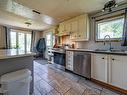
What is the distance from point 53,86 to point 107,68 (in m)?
1.53

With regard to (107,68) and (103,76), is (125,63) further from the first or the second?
(103,76)

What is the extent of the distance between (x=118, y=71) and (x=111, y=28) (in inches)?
58.1

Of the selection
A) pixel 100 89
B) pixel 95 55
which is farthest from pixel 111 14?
pixel 100 89

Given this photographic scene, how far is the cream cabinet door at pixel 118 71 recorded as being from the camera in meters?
2.09

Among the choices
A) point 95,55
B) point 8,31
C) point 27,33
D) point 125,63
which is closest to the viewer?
point 125,63

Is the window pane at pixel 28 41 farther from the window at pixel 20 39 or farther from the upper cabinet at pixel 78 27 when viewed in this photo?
the upper cabinet at pixel 78 27

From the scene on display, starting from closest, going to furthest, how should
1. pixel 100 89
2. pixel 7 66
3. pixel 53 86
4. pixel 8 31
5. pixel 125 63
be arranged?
1. pixel 7 66
2. pixel 125 63
3. pixel 100 89
4. pixel 53 86
5. pixel 8 31

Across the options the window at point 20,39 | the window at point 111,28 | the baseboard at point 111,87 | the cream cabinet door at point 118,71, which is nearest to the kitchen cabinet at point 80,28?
the window at point 111,28

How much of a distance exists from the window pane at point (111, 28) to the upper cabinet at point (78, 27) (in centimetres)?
47

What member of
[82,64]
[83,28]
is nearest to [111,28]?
[83,28]

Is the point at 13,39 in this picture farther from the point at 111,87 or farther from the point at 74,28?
the point at 111,87

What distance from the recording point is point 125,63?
2.07m

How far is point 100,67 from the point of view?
8.47 feet

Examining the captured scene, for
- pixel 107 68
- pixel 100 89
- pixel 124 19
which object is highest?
pixel 124 19
